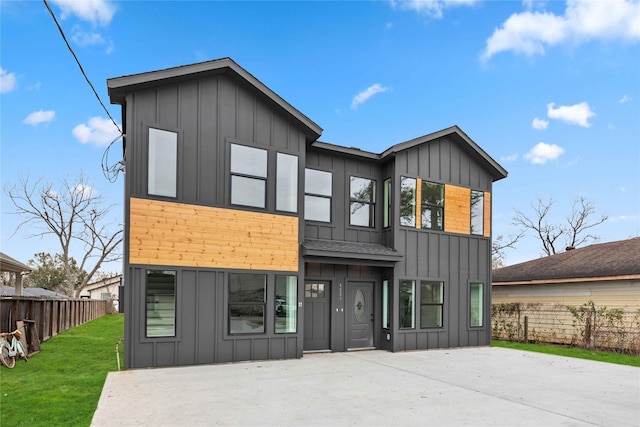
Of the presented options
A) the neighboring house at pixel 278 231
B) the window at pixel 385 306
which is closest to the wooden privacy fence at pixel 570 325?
the neighboring house at pixel 278 231

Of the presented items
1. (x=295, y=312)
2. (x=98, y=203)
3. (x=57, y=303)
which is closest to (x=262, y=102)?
(x=295, y=312)

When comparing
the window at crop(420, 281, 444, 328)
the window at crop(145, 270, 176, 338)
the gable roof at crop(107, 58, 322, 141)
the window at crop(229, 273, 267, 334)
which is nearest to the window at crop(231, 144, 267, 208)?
the gable roof at crop(107, 58, 322, 141)

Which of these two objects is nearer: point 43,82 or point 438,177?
point 438,177

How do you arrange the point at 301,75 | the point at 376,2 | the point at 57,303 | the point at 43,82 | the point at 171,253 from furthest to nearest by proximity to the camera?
1. the point at 301,75
2. the point at 43,82
3. the point at 57,303
4. the point at 376,2
5. the point at 171,253

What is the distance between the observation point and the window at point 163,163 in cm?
920

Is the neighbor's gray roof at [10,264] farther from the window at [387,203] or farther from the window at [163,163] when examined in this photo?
the window at [387,203]

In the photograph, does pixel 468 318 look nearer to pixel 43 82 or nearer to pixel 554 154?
pixel 43 82

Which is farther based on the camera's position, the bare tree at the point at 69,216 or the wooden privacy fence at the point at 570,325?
the bare tree at the point at 69,216

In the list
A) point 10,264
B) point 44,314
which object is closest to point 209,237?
point 44,314

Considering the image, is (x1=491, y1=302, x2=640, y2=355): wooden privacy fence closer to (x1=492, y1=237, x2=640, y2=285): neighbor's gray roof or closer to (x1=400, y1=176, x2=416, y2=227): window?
(x1=492, y1=237, x2=640, y2=285): neighbor's gray roof

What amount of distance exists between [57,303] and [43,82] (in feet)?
27.6

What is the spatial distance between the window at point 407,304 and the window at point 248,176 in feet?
15.1

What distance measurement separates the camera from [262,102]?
10523 mm

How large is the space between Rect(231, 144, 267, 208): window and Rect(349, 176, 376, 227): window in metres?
2.88
